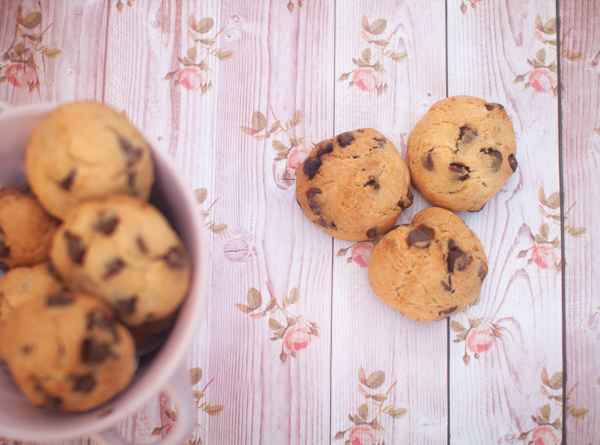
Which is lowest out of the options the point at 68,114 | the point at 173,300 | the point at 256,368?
the point at 256,368

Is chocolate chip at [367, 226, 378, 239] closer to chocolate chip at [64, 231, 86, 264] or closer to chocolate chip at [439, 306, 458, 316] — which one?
chocolate chip at [439, 306, 458, 316]

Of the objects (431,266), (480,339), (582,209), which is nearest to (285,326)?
(431,266)

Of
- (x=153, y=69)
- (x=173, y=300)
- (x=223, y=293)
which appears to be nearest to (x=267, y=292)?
(x=223, y=293)

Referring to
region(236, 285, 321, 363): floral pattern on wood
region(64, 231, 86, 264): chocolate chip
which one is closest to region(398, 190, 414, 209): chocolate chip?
region(236, 285, 321, 363): floral pattern on wood

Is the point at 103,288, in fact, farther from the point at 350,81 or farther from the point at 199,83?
the point at 350,81

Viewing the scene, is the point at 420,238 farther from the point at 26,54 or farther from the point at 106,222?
the point at 26,54

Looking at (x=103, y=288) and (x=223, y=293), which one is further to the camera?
(x=223, y=293)

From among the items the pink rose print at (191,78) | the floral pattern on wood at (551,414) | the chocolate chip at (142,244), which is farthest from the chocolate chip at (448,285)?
the pink rose print at (191,78)

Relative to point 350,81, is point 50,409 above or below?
below
